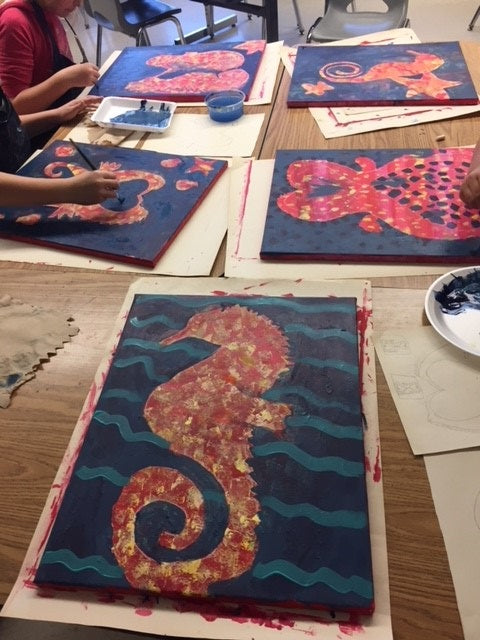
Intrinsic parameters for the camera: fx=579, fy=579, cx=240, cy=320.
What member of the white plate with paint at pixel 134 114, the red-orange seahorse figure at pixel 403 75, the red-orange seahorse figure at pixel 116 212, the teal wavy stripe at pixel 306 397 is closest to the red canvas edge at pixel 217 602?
the teal wavy stripe at pixel 306 397

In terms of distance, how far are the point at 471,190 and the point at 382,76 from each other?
58 cm

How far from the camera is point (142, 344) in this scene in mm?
781

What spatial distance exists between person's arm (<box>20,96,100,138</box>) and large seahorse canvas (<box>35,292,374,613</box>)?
80 centimetres

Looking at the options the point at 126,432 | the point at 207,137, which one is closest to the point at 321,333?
the point at 126,432

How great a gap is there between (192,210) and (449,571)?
0.70 metres

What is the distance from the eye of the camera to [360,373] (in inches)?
→ 28.2

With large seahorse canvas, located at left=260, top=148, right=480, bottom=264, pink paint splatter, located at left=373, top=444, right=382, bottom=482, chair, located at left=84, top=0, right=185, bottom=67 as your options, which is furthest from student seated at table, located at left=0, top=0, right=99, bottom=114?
pink paint splatter, located at left=373, top=444, right=382, bottom=482

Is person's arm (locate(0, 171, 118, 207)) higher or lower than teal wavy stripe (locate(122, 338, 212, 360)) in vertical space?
higher

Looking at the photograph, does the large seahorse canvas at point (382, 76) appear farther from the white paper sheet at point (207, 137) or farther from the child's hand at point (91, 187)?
the child's hand at point (91, 187)

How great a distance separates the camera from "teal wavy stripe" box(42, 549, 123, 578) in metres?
0.56

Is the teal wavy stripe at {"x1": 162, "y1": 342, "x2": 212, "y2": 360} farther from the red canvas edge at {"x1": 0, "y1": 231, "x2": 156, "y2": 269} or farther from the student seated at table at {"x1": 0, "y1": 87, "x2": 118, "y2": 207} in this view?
the student seated at table at {"x1": 0, "y1": 87, "x2": 118, "y2": 207}

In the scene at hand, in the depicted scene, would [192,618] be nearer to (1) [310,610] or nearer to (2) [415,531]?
(1) [310,610]

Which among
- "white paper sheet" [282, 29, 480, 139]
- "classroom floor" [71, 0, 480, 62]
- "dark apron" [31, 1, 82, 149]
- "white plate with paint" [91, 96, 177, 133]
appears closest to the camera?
"white paper sheet" [282, 29, 480, 139]

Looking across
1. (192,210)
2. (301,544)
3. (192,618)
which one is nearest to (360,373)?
(301,544)
